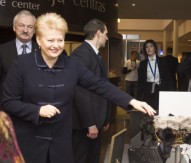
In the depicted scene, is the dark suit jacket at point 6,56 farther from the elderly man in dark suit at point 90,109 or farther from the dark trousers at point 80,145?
the dark trousers at point 80,145

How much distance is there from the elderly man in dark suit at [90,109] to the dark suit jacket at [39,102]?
0.86m

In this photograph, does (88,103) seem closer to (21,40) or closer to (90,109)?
(90,109)

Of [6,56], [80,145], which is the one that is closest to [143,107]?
[80,145]

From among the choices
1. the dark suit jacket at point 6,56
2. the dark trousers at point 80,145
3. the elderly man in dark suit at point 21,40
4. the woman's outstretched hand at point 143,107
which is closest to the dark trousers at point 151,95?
the dark trousers at point 80,145

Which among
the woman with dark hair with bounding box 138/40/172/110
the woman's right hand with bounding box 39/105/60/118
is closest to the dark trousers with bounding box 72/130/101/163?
the woman's right hand with bounding box 39/105/60/118

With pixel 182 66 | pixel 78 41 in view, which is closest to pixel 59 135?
pixel 182 66

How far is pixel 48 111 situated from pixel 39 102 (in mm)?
173

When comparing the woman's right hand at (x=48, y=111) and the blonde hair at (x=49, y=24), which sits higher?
the blonde hair at (x=49, y=24)

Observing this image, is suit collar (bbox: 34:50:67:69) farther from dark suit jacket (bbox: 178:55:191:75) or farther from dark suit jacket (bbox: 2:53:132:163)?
dark suit jacket (bbox: 178:55:191:75)

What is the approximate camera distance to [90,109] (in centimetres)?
311

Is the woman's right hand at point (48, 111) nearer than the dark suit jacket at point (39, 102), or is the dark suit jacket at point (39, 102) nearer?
the woman's right hand at point (48, 111)

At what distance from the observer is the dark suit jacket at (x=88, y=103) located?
3.08 metres

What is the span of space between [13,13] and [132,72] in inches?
141

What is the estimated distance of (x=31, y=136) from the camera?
7.04 feet
